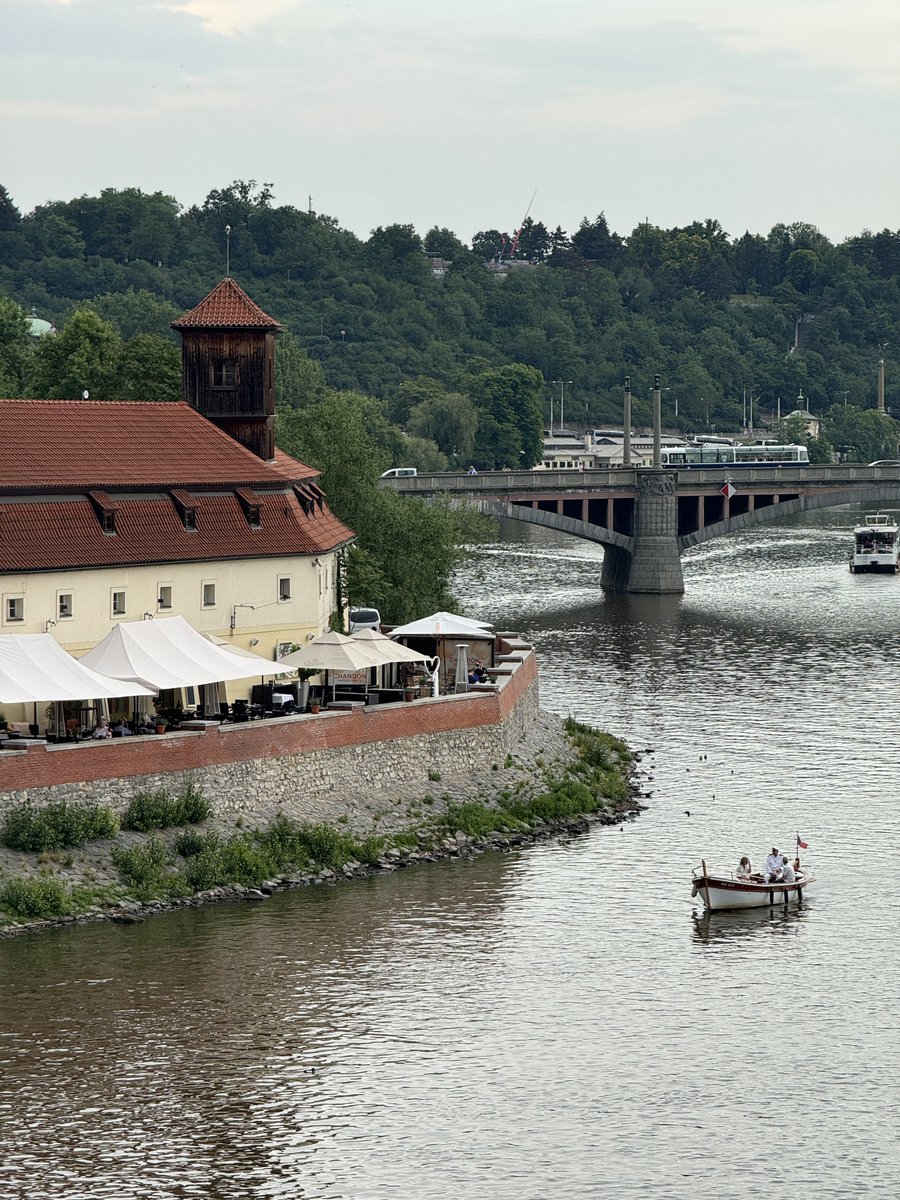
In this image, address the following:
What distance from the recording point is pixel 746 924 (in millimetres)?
54625

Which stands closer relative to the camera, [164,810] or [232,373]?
[164,810]

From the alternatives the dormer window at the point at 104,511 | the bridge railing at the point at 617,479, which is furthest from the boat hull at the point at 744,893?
the bridge railing at the point at 617,479

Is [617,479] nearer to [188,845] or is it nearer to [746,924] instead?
[746,924]

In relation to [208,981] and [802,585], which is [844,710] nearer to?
[208,981]

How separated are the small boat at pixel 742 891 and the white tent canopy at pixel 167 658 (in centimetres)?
1266

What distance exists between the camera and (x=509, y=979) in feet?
161

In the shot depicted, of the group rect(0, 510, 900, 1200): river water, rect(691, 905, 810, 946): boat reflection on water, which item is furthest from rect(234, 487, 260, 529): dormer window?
rect(691, 905, 810, 946): boat reflection on water

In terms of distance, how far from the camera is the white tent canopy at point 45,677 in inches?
2125

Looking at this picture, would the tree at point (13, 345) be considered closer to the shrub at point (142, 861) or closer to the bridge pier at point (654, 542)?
the bridge pier at point (654, 542)

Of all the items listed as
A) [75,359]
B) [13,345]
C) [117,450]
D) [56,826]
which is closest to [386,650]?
[117,450]

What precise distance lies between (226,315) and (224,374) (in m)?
1.99

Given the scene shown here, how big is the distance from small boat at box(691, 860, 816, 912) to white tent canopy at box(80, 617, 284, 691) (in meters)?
12.7

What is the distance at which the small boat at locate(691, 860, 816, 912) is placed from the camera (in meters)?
55.0

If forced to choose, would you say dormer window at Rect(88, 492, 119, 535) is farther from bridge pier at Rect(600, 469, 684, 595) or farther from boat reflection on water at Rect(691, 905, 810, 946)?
bridge pier at Rect(600, 469, 684, 595)
